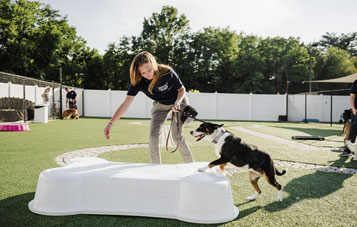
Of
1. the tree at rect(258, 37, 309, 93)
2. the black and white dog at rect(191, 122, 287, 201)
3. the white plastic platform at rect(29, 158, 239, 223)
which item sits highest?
the tree at rect(258, 37, 309, 93)

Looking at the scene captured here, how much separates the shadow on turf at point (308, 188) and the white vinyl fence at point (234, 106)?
17.0m

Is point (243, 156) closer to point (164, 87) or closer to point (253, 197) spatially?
point (253, 197)

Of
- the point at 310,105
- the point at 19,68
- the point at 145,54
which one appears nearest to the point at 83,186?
the point at 145,54

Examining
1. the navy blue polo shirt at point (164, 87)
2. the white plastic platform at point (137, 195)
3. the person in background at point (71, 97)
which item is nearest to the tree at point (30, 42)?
the person in background at point (71, 97)

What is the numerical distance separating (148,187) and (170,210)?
1.03 ft

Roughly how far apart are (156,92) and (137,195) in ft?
4.66

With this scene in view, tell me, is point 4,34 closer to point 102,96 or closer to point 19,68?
point 19,68

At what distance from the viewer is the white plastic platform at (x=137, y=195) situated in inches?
90.6

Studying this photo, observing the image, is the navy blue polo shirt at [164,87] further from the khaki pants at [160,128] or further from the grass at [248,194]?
the grass at [248,194]

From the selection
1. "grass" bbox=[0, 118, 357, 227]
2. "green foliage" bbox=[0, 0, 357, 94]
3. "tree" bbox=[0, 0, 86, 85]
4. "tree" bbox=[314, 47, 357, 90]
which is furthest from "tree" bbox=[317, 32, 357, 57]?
"grass" bbox=[0, 118, 357, 227]

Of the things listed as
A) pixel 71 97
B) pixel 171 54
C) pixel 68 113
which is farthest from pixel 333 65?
pixel 68 113

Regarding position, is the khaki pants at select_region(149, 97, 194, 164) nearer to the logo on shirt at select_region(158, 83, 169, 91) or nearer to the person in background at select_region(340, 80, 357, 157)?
the logo on shirt at select_region(158, 83, 169, 91)

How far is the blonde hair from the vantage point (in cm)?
297

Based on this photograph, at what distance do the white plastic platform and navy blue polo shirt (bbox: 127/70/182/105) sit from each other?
1.21 m
